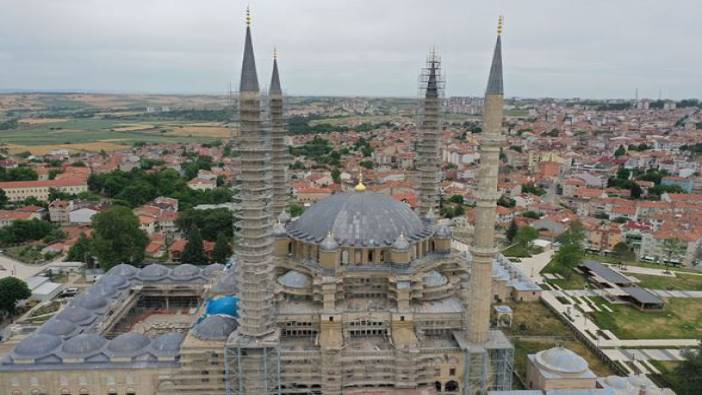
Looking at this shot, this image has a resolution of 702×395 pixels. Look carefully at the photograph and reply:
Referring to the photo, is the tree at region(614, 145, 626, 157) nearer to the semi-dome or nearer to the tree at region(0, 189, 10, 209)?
the semi-dome

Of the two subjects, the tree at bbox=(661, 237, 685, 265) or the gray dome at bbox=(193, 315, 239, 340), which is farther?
the tree at bbox=(661, 237, 685, 265)

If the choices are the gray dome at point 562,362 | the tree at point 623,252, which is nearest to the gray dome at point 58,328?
the gray dome at point 562,362

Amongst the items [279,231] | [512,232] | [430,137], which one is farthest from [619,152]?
[279,231]

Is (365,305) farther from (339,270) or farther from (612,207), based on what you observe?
(612,207)

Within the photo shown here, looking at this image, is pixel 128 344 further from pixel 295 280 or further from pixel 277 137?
pixel 277 137

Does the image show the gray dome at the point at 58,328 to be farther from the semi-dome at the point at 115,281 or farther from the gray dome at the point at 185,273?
the gray dome at the point at 185,273

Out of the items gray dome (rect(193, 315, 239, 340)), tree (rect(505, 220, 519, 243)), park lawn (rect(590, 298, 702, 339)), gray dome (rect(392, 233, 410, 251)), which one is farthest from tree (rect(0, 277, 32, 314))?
A: tree (rect(505, 220, 519, 243))
